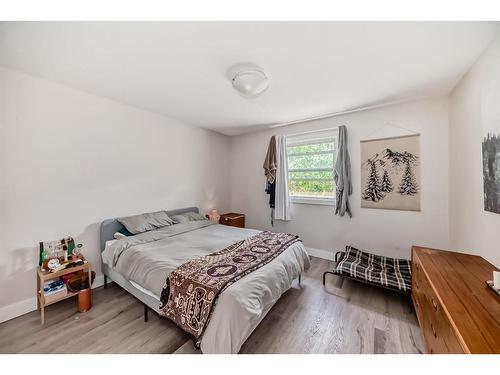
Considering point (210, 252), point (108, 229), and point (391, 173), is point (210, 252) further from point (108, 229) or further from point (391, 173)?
point (391, 173)

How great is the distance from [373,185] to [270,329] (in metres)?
2.42

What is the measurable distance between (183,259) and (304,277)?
1726mm

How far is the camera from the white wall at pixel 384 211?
8.14 ft

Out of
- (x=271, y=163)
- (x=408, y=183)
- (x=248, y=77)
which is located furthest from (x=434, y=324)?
(x=271, y=163)

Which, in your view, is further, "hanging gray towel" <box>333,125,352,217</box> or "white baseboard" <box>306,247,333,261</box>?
"white baseboard" <box>306,247,333,261</box>

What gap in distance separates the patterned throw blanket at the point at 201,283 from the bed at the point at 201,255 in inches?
2.0

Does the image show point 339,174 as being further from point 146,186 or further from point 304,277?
point 146,186

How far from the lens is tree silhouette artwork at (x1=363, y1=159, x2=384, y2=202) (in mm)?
2834

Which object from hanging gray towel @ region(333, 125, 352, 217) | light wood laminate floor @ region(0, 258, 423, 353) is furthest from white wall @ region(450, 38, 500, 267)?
hanging gray towel @ region(333, 125, 352, 217)

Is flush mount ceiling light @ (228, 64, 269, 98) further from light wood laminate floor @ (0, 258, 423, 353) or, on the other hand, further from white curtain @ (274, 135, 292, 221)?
light wood laminate floor @ (0, 258, 423, 353)

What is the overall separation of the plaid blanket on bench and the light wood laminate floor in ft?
0.74

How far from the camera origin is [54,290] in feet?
6.18

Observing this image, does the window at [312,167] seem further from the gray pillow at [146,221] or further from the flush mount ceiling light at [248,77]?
the gray pillow at [146,221]

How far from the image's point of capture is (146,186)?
117 inches
